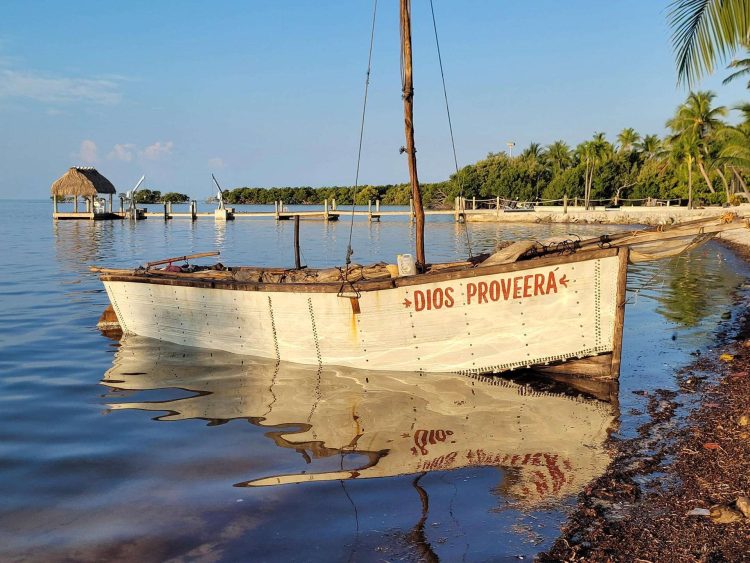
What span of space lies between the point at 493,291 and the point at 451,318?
0.71m

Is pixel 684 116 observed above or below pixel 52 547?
above

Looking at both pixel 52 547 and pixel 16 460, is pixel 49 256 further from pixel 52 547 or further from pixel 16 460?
pixel 52 547

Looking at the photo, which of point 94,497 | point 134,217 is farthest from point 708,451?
point 134,217

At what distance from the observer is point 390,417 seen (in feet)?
25.6

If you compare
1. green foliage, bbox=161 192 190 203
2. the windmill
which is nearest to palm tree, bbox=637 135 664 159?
the windmill

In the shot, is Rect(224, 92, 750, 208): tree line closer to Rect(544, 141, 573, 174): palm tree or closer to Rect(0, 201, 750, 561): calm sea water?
Rect(544, 141, 573, 174): palm tree

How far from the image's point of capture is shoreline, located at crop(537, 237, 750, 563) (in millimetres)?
4145

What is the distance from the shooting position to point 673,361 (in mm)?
10047

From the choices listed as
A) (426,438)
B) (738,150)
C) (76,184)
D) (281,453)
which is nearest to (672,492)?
(426,438)

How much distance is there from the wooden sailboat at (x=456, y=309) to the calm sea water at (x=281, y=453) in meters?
0.42

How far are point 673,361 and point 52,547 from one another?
899 centimetres

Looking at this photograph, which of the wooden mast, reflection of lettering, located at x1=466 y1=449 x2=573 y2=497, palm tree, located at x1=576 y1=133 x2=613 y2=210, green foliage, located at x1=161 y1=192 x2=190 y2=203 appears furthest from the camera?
green foliage, located at x1=161 y1=192 x2=190 y2=203

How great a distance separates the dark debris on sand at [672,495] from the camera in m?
4.13

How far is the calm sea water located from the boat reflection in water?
3 centimetres
